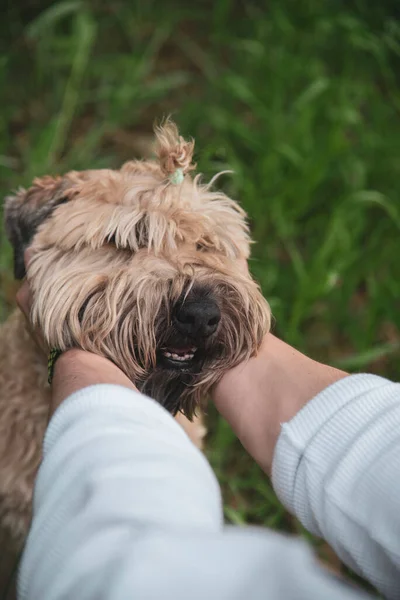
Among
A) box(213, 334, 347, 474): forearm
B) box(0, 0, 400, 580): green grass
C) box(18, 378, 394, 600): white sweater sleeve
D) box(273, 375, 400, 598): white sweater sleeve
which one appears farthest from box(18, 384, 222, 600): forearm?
box(0, 0, 400, 580): green grass

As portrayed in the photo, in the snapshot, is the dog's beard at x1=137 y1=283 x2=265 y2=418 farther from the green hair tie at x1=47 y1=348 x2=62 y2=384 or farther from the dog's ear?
the dog's ear

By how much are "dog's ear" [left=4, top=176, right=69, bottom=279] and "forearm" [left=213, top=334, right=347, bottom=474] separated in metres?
0.78

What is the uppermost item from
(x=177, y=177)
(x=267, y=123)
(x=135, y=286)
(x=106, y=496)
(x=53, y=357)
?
(x=106, y=496)

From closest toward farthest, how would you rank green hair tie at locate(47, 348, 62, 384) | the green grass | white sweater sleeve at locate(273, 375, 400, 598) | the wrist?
white sweater sleeve at locate(273, 375, 400, 598), the wrist, green hair tie at locate(47, 348, 62, 384), the green grass

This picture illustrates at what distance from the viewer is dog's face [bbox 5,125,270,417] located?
1.77 metres

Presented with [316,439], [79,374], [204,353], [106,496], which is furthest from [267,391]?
[106,496]

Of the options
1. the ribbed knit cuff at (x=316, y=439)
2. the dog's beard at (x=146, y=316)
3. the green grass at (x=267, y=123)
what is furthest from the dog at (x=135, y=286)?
the green grass at (x=267, y=123)

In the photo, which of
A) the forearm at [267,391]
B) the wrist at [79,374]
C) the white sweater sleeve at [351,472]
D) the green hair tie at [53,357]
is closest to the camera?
the white sweater sleeve at [351,472]

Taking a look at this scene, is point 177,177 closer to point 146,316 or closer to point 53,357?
point 146,316

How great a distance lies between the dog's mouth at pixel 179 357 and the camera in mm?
1835

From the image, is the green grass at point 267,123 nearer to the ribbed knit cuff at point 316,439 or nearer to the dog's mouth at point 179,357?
the dog's mouth at point 179,357

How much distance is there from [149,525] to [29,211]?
4.79 ft

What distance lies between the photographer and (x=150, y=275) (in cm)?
182

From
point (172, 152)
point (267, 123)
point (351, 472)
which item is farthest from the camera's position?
point (267, 123)
